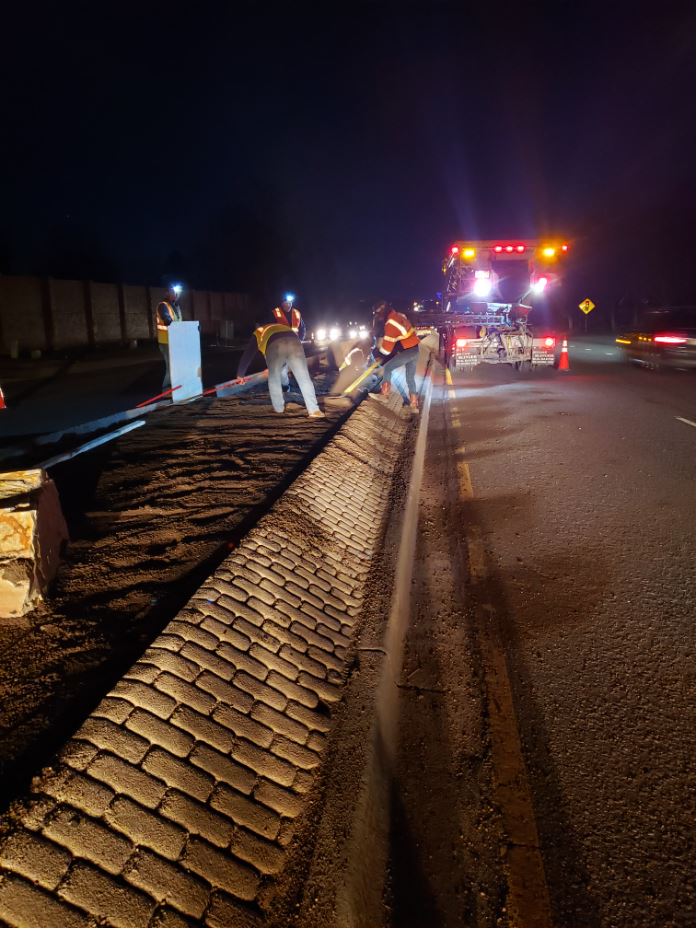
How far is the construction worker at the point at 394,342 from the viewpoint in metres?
9.51

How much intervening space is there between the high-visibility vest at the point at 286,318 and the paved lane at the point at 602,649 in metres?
3.98

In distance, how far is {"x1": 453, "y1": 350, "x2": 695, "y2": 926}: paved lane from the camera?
2346 mm

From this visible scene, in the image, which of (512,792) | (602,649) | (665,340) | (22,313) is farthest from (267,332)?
(22,313)

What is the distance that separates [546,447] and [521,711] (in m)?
5.46

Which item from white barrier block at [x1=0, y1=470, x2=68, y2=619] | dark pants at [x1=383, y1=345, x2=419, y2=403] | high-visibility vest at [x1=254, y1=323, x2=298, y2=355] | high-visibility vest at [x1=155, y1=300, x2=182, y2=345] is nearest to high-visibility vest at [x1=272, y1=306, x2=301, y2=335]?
high-visibility vest at [x1=254, y1=323, x2=298, y2=355]

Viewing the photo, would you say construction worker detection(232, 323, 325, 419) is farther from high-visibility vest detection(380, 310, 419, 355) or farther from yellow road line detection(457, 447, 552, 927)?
yellow road line detection(457, 447, 552, 927)

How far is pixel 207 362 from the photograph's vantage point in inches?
782

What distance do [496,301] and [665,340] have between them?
4662 mm

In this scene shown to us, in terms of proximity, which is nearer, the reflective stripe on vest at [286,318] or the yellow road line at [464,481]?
the yellow road line at [464,481]

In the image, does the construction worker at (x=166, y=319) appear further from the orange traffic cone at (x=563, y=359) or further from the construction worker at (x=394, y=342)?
the orange traffic cone at (x=563, y=359)

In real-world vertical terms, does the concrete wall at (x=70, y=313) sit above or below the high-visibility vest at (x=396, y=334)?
above

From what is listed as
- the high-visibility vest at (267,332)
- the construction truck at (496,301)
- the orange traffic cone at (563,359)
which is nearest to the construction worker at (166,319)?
the high-visibility vest at (267,332)

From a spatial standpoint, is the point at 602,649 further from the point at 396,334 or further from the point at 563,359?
the point at 563,359

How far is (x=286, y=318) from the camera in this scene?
10250mm
